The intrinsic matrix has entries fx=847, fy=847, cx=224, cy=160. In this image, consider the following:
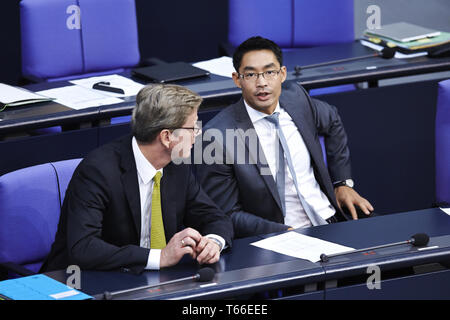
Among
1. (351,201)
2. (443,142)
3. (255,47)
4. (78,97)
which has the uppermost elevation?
(255,47)

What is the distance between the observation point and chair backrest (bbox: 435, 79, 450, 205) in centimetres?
328

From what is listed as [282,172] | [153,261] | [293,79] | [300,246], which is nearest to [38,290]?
[153,261]

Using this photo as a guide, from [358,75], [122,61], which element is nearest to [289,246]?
[358,75]

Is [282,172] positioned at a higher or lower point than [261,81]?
lower

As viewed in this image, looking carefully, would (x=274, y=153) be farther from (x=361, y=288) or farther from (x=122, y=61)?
(x=122, y=61)

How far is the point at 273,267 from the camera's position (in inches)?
98.2

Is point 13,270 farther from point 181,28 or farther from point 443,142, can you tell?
point 181,28

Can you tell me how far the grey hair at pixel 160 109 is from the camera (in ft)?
8.84

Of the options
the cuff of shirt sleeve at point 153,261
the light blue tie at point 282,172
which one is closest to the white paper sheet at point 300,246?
the cuff of shirt sleeve at point 153,261

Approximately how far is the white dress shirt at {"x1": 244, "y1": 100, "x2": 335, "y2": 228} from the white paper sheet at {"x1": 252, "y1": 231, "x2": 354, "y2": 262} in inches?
18.9

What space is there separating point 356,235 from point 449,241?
29cm

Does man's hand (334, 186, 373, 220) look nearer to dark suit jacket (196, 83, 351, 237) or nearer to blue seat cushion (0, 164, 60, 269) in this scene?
dark suit jacket (196, 83, 351, 237)

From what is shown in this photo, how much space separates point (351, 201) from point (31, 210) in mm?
1257

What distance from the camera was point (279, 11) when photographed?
468cm
